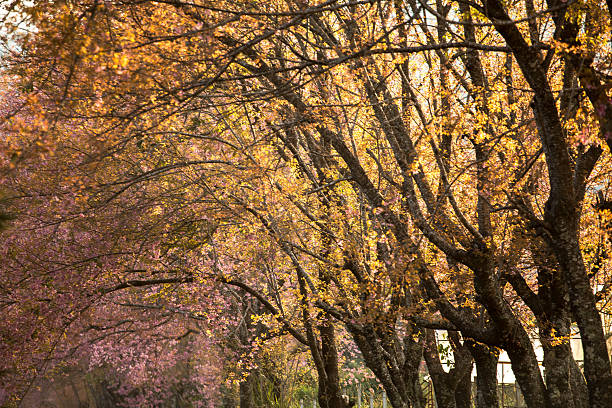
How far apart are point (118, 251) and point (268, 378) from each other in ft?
29.3

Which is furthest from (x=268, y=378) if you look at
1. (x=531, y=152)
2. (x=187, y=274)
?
(x=531, y=152)

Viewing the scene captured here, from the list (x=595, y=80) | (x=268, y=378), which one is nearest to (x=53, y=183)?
(x=595, y=80)

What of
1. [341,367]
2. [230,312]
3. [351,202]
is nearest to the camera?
[351,202]

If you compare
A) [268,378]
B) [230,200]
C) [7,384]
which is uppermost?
[230,200]

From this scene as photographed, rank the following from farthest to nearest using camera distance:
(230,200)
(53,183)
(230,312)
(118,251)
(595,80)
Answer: (230,312) → (230,200) → (118,251) → (53,183) → (595,80)

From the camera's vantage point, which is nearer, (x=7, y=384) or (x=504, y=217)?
(x=7, y=384)

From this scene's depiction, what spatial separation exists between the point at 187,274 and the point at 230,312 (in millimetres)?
8323

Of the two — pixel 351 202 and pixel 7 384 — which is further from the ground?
pixel 351 202

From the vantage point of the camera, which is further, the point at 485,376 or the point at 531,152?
the point at 485,376

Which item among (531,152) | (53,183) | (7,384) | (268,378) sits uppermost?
(531,152)

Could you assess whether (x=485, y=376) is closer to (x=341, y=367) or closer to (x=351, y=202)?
(x=351, y=202)

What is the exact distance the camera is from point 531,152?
8.55m

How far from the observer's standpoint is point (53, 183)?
7133 mm

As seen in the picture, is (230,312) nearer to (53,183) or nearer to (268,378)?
(268,378)
